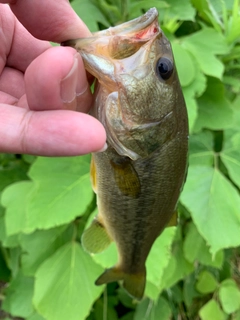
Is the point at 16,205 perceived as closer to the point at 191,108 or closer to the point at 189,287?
the point at 191,108

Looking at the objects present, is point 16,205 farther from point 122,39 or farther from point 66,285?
point 122,39

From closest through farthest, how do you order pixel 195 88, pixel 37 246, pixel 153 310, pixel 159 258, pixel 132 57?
pixel 132 57, pixel 159 258, pixel 195 88, pixel 37 246, pixel 153 310

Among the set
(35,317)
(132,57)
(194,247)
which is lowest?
(35,317)

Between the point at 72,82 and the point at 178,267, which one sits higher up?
the point at 72,82

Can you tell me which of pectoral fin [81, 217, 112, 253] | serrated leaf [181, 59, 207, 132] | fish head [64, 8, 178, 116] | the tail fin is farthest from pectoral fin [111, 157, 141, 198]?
serrated leaf [181, 59, 207, 132]

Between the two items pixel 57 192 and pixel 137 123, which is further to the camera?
pixel 57 192

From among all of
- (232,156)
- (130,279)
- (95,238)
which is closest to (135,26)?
(95,238)

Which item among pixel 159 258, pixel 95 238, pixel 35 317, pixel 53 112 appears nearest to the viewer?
pixel 53 112

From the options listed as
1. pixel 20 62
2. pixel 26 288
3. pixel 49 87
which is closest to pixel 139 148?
pixel 49 87

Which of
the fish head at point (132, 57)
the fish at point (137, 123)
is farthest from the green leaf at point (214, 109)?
the fish head at point (132, 57)
